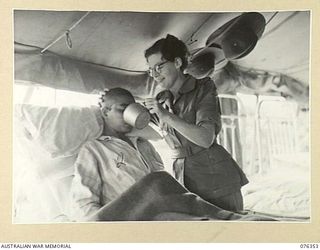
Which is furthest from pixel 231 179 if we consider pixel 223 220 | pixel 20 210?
pixel 20 210

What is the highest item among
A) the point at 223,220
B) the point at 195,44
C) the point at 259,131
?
the point at 195,44

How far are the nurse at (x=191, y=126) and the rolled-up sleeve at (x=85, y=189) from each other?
11cm

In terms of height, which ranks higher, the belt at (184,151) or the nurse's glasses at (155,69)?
the nurse's glasses at (155,69)

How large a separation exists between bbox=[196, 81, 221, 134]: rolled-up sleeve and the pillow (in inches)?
5.5

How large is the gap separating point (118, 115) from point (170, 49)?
118 millimetres

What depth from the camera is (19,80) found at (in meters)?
0.67

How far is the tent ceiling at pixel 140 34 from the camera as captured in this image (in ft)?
2.19

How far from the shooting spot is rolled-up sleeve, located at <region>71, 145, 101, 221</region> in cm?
65

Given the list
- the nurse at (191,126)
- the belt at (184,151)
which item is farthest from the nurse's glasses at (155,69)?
the belt at (184,151)

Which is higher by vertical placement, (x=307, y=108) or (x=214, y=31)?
(x=214, y=31)

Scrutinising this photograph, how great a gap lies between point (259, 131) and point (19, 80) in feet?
1.12

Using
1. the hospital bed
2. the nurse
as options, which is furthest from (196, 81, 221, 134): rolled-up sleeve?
the hospital bed

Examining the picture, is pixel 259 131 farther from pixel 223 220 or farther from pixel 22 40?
pixel 22 40

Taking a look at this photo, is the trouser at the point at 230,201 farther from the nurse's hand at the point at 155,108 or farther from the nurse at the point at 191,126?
the nurse's hand at the point at 155,108
